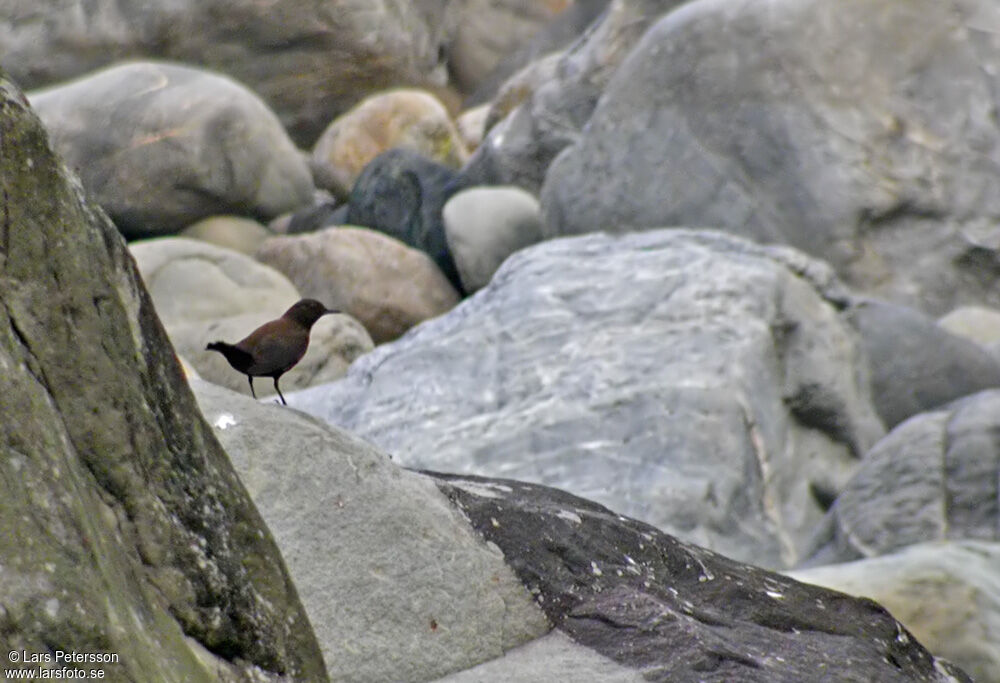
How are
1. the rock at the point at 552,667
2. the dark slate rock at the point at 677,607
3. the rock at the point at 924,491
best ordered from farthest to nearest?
the rock at the point at 924,491, the dark slate rock at the point at 677,607, the rock at the point at 552,667

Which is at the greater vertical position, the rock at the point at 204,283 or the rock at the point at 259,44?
the rock at the point at 204,283

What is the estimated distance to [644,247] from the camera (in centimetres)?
840

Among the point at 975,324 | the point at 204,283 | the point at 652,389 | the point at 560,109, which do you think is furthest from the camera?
the point at 560,109

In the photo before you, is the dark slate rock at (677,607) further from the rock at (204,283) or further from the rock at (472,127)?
the rock at (472,127)

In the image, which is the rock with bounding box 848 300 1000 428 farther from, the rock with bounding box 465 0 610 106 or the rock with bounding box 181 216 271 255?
the rock with bounding box 465 0 610 106

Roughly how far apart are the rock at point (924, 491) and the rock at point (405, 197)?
561 centimetres

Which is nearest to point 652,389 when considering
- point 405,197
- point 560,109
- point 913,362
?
point 913,362

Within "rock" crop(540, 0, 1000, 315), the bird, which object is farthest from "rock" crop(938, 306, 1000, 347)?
the bird

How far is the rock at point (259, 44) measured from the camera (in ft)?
54.2

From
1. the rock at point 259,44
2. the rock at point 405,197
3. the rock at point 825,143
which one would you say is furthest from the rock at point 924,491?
the rock at point 259,44

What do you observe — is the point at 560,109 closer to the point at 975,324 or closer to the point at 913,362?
the point at 975,324

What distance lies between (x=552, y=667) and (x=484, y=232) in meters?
7.75

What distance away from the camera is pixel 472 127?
17.0 meters

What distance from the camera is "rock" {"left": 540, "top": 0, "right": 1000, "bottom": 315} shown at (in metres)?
9.64
